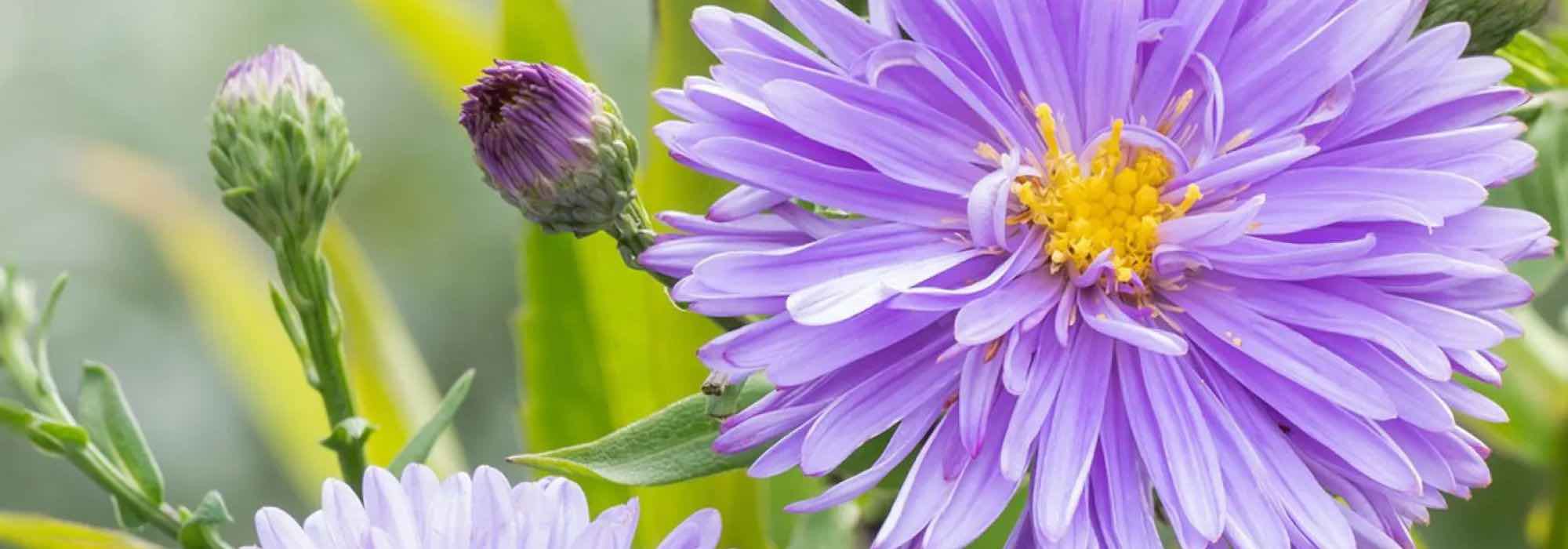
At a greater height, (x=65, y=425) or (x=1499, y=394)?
(x=65, y=425)

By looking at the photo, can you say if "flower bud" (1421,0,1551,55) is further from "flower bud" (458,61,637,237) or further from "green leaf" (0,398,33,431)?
"green leaf" (0,398,33,431)

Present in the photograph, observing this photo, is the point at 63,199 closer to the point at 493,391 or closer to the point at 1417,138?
the point at 493,391

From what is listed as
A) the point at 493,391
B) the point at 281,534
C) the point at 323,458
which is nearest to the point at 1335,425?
the point at 281,534

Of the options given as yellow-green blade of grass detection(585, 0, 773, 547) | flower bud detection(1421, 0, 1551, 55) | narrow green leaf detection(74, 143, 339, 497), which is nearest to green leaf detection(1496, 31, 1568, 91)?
flower bud detection(1421, 0, 1551, 55)

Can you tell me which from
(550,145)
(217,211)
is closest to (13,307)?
(550,145)

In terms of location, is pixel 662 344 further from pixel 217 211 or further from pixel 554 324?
pixel 217 211

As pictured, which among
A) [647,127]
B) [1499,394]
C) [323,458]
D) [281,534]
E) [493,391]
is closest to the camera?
[281,534]

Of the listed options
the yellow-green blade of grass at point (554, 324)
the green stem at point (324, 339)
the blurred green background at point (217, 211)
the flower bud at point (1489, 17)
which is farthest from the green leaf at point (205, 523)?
the blurred green background at point (217, 211)
